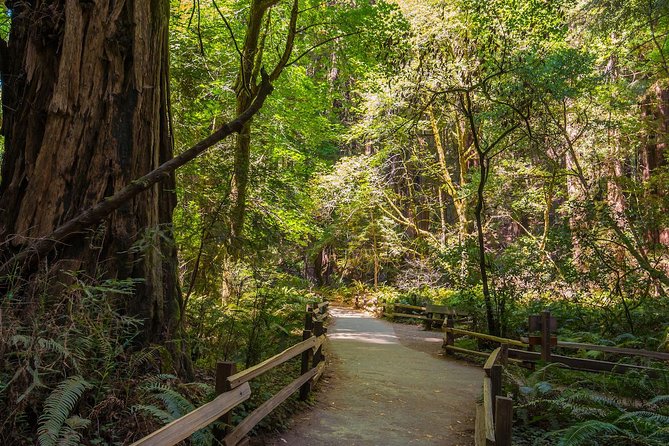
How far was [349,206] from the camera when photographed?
76.8 feet

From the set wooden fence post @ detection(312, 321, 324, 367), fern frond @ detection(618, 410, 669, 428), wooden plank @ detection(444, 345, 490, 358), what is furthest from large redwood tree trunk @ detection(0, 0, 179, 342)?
wooden plank @ detection(444, 345, 490, 358)

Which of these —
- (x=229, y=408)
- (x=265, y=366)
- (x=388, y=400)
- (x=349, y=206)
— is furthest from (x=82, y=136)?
(x=349, y=206)

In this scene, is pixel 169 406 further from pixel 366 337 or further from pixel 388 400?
pixel 366 337

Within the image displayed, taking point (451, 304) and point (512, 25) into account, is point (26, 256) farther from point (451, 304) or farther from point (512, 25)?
point (451, 304)

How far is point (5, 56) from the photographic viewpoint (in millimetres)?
5008

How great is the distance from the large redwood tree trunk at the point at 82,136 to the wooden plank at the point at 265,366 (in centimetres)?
98

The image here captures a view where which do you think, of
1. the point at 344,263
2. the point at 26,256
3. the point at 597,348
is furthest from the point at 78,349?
the point at 344,263

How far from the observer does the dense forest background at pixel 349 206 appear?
3936 millimetres

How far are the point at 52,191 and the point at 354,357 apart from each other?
843 cm

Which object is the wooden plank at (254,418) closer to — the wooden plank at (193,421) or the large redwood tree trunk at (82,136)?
the wooden plank at (193,421)

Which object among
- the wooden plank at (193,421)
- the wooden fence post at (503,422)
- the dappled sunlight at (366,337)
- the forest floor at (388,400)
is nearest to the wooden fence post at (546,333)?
the forest floor at (388,400)

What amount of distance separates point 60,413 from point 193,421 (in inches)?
31.7

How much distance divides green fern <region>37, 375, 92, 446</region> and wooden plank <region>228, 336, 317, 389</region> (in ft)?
4.42

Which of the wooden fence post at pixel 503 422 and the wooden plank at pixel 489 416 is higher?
the wooden fence post at pixel 503 422
